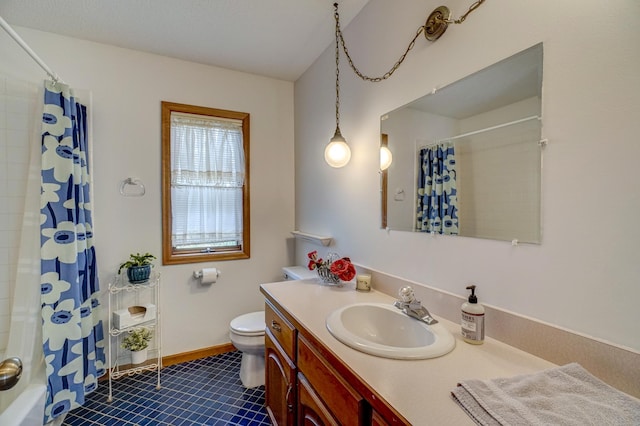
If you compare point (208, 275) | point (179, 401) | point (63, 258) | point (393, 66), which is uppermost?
point (393, 66)

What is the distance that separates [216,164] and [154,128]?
543mm

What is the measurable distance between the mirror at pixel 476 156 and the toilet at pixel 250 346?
1.24 m

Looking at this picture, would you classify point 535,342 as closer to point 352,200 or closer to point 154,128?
point 352,200

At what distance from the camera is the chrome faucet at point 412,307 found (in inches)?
45.0

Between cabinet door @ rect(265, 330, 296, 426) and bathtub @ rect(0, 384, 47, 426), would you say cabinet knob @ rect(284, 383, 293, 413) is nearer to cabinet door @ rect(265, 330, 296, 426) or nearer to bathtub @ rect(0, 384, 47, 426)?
cabinet door @ rect(265, 330, 296, 426)

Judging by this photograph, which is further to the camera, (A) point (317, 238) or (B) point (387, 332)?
(A) point (317, 238)

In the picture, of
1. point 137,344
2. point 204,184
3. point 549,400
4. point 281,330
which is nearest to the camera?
point 549,400

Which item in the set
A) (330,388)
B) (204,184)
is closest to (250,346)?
(330,388)

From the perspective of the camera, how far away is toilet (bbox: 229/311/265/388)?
1989 millimetres

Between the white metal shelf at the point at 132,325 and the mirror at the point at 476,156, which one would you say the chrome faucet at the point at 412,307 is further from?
the white metal shelf at the point at 132,325

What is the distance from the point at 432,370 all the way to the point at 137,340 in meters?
2.17

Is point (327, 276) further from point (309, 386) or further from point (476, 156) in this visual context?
point (476, 156)

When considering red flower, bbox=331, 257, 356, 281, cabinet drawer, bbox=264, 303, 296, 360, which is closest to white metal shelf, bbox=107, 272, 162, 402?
cabinet drawer, bbox=264, 303, 296, 360

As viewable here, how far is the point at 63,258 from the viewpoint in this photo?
1722mm
